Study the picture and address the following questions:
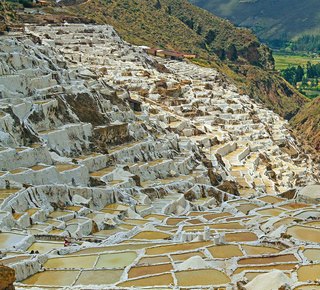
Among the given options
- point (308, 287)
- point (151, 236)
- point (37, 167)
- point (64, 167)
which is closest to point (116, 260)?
point (151, 236)

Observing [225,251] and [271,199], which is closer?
[225,251]

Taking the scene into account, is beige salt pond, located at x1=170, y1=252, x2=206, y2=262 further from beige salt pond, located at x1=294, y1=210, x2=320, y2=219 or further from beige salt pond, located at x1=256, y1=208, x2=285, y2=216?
beige salt pond, located at x1=256, y1=208, x2=285, y2=216

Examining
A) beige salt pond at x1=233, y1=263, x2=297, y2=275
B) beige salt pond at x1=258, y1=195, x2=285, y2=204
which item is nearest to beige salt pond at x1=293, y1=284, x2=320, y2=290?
beige salt pond at x1=233, y1=263, x2=297, y2=275

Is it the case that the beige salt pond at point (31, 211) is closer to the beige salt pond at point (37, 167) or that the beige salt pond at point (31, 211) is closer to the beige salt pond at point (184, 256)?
the beige salt pond at point (37, 167)

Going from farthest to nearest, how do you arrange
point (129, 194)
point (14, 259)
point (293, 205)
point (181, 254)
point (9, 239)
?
point (129, 194) < point (293, 205) < point (9, 239) < point (181, 254) < point (14, 259)

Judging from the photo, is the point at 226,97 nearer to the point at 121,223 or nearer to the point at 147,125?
the point at 147,125

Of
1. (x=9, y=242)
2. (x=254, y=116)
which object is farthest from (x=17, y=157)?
(x=254, y=116)

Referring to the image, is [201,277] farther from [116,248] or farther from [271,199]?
[271,199]
